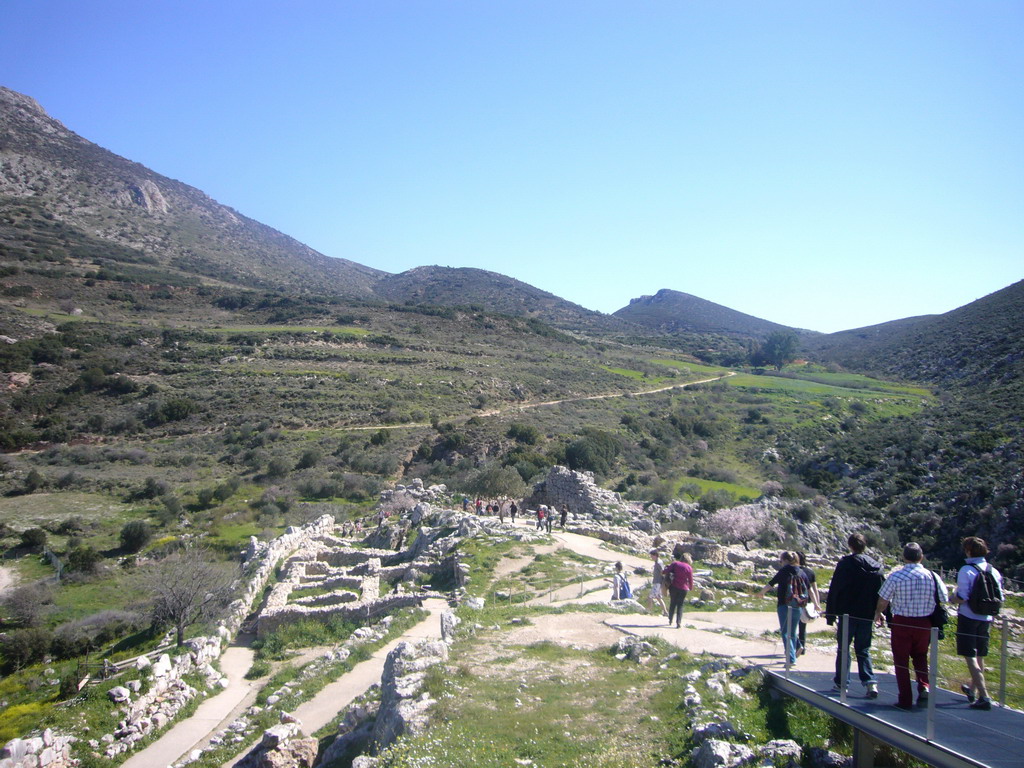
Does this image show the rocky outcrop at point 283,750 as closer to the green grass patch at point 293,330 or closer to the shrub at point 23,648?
the shrub at point 23,648

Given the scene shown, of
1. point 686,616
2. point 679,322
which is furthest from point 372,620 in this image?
point 679,322

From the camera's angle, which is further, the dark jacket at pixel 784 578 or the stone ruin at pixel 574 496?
the stone ruin at pixel 574 496

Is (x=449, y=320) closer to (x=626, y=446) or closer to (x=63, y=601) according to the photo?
(x=626, y=446)

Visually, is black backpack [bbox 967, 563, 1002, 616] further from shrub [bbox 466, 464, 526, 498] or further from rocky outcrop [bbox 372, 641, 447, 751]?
shrub [bbox 466, 464, 526, 498]

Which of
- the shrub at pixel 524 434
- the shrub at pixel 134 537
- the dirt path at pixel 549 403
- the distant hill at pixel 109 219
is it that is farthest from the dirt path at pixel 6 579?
the distant hill at pixel 109 219

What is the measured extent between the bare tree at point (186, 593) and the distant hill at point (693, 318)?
421 ft

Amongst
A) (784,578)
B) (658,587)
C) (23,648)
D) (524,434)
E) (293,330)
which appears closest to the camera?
(784,578)

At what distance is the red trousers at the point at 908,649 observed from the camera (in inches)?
225

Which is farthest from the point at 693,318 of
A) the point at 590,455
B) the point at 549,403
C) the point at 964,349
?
the point at 590,455

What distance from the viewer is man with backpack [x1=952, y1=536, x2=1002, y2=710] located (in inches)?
230

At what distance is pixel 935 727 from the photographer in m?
5.25

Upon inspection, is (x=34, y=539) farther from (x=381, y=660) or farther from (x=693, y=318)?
(x=693, y=318)

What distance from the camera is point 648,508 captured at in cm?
3141

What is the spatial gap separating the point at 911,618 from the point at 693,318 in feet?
498
